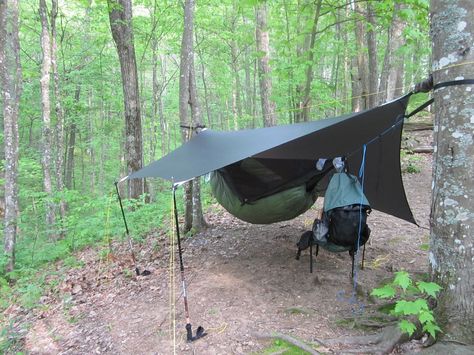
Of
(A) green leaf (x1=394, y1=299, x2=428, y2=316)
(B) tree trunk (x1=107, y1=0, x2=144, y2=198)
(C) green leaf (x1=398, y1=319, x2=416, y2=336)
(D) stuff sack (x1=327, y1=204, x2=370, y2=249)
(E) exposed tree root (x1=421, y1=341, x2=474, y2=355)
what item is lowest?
(E) exposed tree root (x1=421, y1=341, x2=474, y2=355)

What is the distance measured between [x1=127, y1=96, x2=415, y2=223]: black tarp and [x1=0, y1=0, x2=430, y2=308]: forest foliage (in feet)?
2.69

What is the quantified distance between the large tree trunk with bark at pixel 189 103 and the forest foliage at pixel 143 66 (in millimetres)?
791

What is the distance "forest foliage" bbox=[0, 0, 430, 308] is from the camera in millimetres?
5434

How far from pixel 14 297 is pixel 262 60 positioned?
224 inches

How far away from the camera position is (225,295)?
3.07 meters

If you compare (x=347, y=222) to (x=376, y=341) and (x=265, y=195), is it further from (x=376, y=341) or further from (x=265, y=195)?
(x=265, y=195)

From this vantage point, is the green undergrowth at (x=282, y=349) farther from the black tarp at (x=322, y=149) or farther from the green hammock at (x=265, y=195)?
the green hammock at (x=265, y=195)

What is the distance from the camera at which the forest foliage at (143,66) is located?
214 inches

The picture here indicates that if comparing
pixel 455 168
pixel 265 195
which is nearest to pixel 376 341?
pixel 455 168

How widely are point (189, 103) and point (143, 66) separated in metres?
8.28

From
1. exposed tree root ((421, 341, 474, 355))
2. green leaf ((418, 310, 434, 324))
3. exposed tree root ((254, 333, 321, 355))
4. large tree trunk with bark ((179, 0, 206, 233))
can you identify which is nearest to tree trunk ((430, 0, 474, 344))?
exposed tree root ((421, 341, 474, 355))

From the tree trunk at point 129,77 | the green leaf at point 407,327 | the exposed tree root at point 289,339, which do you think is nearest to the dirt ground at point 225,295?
the exposed tree root at point 289,339

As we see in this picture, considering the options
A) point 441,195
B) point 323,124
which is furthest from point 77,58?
point 441,195

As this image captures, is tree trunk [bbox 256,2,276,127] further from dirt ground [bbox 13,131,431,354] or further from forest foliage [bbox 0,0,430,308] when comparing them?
dirt ground [bbox 13,131,431,354]
